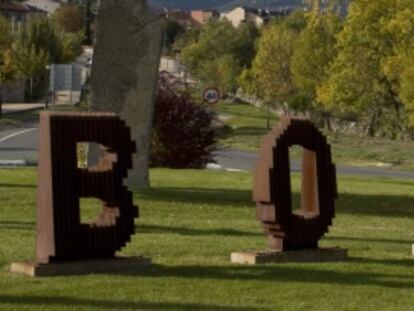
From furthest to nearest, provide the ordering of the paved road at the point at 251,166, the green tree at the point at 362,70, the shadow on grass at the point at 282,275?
1. the green tree at the point at 362,70
2. the paved road at the point at 251,166
3. the shadow on grass at the point at 282,275

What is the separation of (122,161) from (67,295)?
1747 mm

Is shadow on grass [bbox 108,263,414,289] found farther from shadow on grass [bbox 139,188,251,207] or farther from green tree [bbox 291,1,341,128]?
green tree [bbox 291,1,341,128]

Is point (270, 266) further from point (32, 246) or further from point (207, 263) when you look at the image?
point (32, 246)

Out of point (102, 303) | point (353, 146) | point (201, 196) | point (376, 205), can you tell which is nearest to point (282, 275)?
point (102, 303)

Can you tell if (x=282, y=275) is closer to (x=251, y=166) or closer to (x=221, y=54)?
(x=251, y=166)

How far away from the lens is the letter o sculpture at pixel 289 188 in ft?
39.4

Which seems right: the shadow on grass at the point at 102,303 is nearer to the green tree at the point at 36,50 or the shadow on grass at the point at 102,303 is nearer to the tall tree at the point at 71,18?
the green tree at the point at 36,50

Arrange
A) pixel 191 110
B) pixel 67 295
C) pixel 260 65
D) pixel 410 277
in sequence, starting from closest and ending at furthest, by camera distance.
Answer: pixel 67 295 → pixel 410 277 → pixel 191 110 → pixel 260 65

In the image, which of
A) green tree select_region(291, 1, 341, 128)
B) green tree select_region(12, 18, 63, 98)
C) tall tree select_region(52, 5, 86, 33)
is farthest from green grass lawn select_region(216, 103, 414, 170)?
tall tree select_region(52, 5, 86, 33)

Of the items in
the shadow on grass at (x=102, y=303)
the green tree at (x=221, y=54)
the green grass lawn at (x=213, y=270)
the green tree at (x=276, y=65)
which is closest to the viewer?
the shadow on grass at (x=102, y=303)

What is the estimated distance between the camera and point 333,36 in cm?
7025

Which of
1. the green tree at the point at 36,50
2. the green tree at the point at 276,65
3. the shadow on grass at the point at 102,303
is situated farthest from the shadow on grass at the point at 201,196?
the green tree at the point at 276,65

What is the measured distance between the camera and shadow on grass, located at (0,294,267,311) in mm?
9523

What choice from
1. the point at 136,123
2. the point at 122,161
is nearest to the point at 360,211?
the point at 136,123
